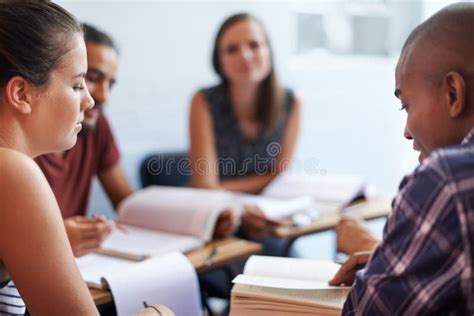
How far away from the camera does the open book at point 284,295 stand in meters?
1.09

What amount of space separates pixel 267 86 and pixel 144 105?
0.62m

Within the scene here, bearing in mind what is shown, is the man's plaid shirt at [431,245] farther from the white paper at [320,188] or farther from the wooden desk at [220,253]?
the white paper at [320,188]

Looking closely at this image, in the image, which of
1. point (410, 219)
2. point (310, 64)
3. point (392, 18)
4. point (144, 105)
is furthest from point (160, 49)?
point (410, 219)

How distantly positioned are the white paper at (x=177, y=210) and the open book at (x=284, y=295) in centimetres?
46

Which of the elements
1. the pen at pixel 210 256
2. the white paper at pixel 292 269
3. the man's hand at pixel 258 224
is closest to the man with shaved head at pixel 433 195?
the white paper at pixel 292 269

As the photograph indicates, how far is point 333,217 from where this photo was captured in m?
1.90

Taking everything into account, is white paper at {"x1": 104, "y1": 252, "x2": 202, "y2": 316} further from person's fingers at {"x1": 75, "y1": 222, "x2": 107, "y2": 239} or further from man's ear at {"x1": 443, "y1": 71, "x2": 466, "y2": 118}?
man's ear at {"x1": 443, "y1": 71, "x2": 466, "y2": 118}

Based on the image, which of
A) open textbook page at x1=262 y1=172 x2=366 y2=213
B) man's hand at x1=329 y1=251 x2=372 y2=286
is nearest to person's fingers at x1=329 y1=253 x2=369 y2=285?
man's hand at x1=329 y1=251 x2=372 y2=286

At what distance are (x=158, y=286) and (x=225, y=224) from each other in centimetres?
42

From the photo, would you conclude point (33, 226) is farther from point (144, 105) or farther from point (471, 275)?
point (144, 105)

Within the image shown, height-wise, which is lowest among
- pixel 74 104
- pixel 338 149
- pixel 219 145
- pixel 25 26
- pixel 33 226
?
pixel 338 149

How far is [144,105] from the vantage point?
2.86 meters

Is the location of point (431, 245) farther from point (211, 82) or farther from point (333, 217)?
point (211, 82)

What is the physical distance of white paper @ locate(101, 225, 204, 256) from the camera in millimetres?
1528
